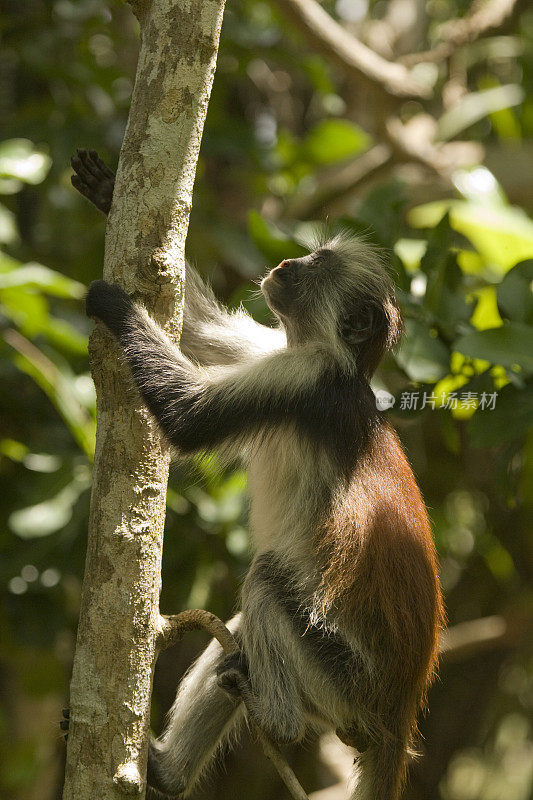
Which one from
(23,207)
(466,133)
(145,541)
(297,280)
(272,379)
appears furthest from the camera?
(466,133)

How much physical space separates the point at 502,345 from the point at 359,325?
721mm

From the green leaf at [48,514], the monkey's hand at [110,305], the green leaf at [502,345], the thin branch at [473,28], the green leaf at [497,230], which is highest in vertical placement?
the thin branch at [473,28]

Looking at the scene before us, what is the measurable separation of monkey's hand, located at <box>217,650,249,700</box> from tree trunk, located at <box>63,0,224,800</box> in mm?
756

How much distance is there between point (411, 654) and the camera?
4223 millimetres

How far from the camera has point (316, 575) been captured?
4.27 m

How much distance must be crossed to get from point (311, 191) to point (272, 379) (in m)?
4.89

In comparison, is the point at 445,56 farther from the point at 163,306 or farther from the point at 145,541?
the point at 145,541

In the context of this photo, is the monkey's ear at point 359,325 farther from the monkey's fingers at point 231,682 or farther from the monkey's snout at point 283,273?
the monkey's fingers at point 231,682

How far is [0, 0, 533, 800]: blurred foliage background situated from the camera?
5.08 m

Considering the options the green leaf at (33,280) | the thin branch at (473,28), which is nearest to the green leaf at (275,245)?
the green leaf at (33,280)

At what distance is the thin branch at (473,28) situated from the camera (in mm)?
8086

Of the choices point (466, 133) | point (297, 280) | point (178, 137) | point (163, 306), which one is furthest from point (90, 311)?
point (466, 133)

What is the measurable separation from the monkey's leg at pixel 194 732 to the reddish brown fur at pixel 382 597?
627mm

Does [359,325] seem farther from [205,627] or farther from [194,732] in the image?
[194,732]
